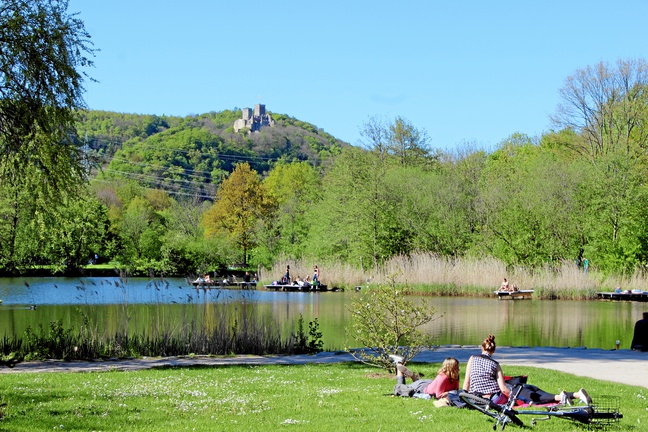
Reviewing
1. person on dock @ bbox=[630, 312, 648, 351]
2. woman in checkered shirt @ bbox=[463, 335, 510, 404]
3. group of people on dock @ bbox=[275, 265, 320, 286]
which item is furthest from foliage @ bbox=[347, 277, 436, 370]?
group of people on dock @ bbox=[275, 265, 320, 286]

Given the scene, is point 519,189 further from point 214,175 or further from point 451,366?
point 214,175

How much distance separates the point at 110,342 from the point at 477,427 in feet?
32.7

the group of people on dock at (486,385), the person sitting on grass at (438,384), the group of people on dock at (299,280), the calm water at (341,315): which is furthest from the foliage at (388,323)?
the group of people on dock at (299,280)

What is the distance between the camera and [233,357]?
15.7m

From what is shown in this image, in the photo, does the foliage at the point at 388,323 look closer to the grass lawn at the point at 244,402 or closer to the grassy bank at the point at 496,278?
the grass lawn at the point at 244,402

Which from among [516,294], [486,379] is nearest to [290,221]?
[516,294]

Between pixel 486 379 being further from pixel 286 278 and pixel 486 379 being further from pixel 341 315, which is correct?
pixel 286 278

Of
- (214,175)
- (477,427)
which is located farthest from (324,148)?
(477,427)

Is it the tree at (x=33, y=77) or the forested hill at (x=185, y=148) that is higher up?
the forested hill at (x=185, y=148)

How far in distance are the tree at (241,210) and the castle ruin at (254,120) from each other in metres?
76.5

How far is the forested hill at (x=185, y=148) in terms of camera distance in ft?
352

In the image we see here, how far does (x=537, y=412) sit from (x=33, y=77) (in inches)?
496

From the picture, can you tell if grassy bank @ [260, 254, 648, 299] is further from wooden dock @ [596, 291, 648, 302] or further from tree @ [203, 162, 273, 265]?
tree @ [203, 162, 273, 265]

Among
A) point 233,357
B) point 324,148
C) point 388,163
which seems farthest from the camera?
point 324,148
